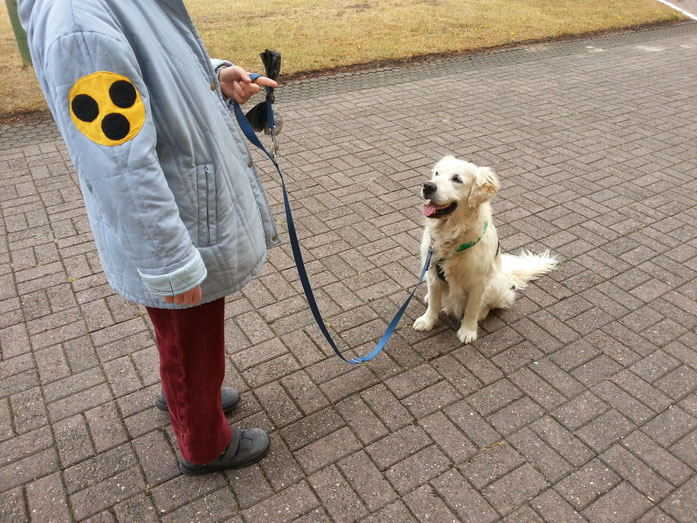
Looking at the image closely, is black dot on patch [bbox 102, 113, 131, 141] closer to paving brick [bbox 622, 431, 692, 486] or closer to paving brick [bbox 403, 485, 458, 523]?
paving brick [bbox 403, 485, 458, 523]

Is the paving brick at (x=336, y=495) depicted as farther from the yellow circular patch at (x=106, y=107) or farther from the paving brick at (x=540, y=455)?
the yellow circular patch at (x=106, y=107)

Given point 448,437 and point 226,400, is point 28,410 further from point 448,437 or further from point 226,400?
point 448,437

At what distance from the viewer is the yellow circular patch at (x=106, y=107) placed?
1.50 meters

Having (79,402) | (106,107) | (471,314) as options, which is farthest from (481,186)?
(79,402)

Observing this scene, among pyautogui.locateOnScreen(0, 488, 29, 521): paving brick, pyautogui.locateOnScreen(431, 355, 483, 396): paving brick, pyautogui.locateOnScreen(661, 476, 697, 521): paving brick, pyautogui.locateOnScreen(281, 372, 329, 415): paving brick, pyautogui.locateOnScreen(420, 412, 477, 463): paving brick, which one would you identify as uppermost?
pyautogui.locateOnScreen(661, 476, 697, 521): paving brick

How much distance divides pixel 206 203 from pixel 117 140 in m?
0.43

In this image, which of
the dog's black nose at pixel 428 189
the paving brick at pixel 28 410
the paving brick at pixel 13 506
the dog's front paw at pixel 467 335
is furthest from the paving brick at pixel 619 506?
the paving brick at pixel 28 410

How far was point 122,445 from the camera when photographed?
9.57 ft

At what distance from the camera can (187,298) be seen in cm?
189

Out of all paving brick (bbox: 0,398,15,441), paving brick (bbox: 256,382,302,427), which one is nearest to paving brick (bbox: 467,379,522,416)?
paving brick (bbox: 256,382,302,427)

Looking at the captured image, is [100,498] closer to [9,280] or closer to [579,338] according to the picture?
[9,280]

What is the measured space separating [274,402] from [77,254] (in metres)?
2.43

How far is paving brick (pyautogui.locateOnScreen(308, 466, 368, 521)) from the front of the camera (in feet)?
8.48

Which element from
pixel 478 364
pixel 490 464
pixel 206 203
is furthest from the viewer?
pixel 478 364
